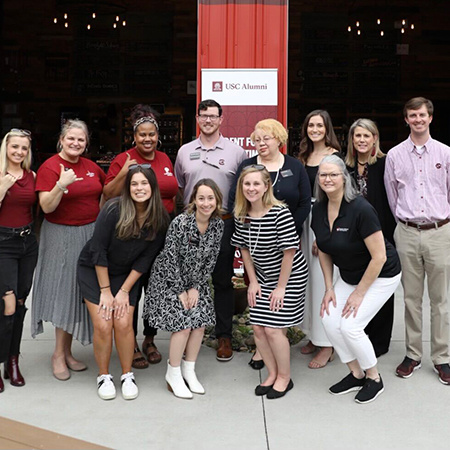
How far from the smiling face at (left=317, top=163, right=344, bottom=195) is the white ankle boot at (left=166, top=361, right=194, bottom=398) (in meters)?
1.43

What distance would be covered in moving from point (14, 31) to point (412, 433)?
32.2 ft

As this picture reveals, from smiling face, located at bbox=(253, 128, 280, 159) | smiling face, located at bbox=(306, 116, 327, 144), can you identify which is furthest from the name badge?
smiling face, located at bbox=(306, 116, 327, 144)

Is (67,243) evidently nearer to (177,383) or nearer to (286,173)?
(177,383)

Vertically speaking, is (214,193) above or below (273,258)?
above

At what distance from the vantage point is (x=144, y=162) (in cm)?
432

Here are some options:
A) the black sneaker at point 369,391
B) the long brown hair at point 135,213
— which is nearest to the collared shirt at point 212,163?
the long brown hair at point 135,213

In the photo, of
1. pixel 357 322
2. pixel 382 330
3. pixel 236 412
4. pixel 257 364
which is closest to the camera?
pixel 236 412

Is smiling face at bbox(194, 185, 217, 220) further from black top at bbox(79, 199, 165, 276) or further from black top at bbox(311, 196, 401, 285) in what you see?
black top at bbox(311, 196, 401, 285)

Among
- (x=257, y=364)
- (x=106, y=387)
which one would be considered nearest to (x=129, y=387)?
(x=106, y=387)

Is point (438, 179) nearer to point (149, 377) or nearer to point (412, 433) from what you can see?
point (412, 433)

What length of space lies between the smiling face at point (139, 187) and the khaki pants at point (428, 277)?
169 cm

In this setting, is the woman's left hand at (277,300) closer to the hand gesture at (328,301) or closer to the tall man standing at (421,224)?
the hand gesture at (328,301)

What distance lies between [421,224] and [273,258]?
100 cm

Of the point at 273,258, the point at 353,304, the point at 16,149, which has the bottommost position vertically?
the point at 353,304
